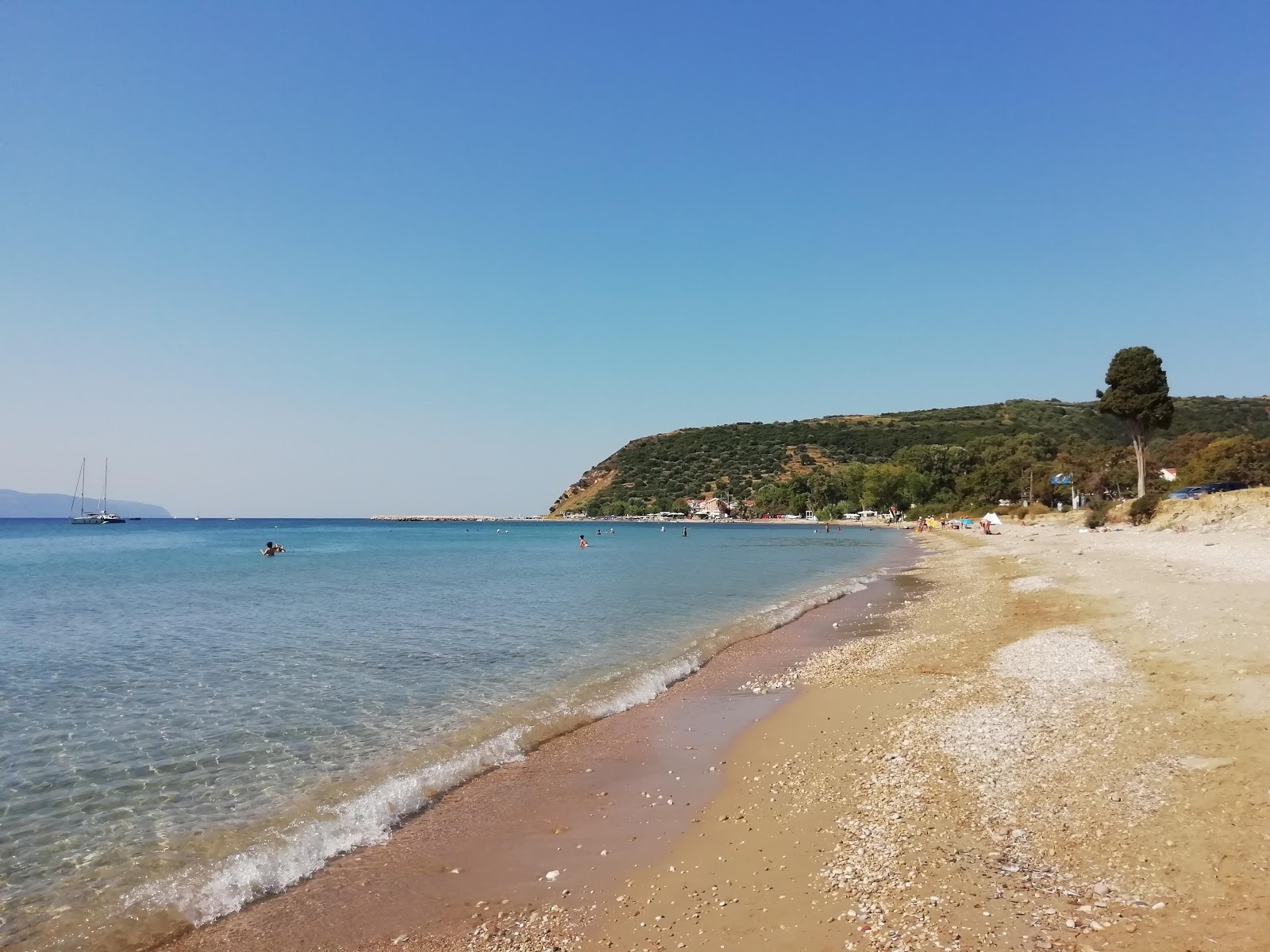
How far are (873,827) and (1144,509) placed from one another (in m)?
54.8

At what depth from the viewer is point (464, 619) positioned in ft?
74.2

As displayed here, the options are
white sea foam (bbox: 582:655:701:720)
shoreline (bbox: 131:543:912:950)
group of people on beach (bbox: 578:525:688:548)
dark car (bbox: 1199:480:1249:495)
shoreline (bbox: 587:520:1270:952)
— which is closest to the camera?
shoreline (bbox: 587:520:1270:952)

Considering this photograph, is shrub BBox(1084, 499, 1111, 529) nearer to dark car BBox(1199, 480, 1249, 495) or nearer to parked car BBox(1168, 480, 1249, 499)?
parked car BBox(1168, 480, 1249, 499)

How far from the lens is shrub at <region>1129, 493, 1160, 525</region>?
49.6 metres

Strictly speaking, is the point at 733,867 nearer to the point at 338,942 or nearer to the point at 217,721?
the point at 338,942

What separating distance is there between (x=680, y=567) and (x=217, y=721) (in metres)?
34.8

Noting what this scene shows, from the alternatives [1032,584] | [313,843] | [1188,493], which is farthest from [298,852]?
[1188,493]

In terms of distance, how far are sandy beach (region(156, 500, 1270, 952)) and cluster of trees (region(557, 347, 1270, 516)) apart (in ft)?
175

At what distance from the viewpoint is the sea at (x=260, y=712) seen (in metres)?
6.61

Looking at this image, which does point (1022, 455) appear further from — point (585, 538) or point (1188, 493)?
point (585, 538)

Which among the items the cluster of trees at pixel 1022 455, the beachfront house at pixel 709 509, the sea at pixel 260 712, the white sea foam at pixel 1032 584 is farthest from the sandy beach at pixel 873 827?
the beachfront house at pixel 709 509

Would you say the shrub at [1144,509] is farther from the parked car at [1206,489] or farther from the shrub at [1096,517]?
the parked car at [1206,489]

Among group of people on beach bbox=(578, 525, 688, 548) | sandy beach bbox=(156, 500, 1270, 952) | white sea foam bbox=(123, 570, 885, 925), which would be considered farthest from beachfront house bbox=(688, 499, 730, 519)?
white sea foam bbox=(123, 570, 885, 925)

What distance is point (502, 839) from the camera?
23.4ft
